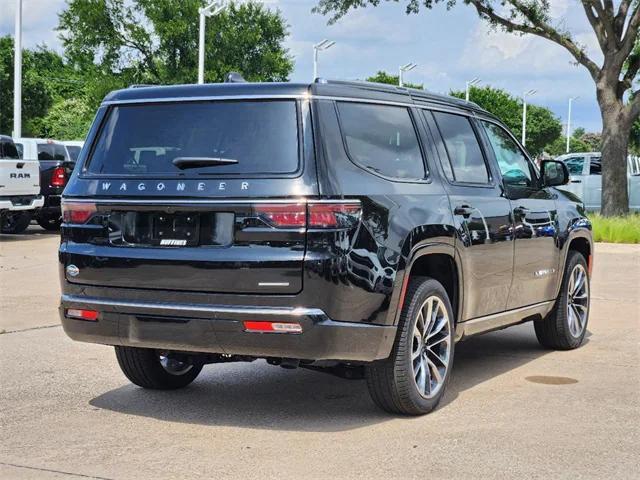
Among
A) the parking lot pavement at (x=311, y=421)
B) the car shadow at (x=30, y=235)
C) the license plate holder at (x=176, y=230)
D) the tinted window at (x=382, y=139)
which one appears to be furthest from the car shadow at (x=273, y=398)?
the car shadow at (x=30, y=235)

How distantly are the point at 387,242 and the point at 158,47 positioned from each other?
56167 millimetres

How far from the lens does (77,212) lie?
19.9ft

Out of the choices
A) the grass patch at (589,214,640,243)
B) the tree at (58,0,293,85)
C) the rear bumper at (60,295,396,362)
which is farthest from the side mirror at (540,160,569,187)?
the tree at (58,0,293,85)

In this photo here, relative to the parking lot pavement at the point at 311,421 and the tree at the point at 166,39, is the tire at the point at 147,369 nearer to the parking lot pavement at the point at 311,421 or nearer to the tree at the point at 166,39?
the parking lot pavement at the point at 311,421

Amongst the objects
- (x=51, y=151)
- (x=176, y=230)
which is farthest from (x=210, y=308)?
(x=51, y=151)

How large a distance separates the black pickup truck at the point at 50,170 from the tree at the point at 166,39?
33793 millimetres

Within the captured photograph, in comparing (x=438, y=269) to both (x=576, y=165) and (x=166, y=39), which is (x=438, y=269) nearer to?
(x=576, y=165)

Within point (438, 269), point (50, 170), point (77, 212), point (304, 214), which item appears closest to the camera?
point (304, 214)

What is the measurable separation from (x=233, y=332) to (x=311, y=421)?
0.90 meters

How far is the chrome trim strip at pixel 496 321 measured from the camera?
6.79 metres

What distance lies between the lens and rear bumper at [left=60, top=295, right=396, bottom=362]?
5438 millimetres

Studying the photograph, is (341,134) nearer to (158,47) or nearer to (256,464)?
(256,464)

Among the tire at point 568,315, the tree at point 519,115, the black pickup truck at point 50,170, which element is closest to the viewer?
the tire at point 568,315

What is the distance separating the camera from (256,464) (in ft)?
16.9
